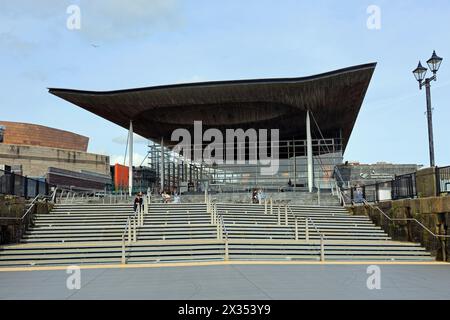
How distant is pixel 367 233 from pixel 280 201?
1148cm

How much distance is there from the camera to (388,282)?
977 cm

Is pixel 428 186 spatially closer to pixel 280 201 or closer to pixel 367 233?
pixel 367 233

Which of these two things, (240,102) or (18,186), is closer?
(18,186)

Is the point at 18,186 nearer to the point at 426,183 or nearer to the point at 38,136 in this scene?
the point at 426,183

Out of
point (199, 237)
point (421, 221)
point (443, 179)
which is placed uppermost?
A: point (443, 179)

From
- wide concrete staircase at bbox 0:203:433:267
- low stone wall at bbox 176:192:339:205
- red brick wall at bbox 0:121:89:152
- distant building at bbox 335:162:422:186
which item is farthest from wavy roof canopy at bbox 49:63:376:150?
red brick wall at bbox 0:121:89:152

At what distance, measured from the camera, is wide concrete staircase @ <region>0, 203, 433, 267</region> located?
1457cm

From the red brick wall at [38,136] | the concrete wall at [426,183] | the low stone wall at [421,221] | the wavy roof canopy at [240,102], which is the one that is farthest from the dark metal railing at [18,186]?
the red brick wall at [38,136]

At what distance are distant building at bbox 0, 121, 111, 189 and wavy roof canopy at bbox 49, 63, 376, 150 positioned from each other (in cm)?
3385

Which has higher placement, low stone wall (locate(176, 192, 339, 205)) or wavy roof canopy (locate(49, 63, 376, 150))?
wavy roof canopy (locate(49, 63, 376, 150))

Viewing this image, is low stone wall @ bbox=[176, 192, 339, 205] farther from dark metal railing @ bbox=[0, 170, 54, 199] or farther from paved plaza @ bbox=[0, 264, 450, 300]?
paved plaza @ bbox=[0, 264, 450, 300]

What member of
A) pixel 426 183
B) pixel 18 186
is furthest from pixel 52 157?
pixel 426 183

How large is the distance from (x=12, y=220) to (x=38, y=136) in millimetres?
83065

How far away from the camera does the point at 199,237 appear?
1769cm
